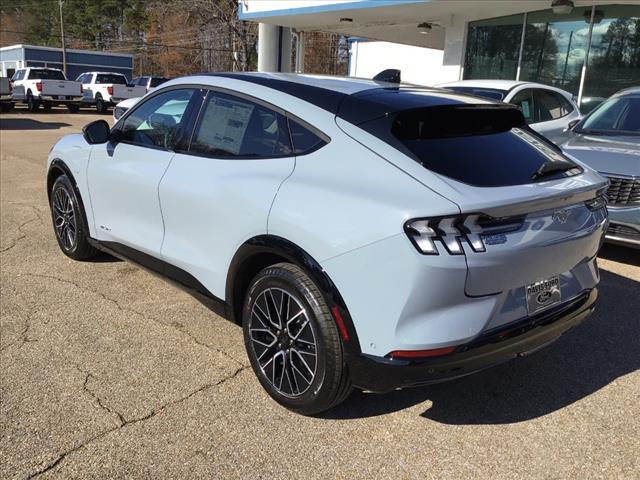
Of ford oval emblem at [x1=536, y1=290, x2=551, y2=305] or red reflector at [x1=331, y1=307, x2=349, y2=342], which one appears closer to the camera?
red reflector at [x1=331, y1=307, x2=349, y2=342]

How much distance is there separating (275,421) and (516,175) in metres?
1.73

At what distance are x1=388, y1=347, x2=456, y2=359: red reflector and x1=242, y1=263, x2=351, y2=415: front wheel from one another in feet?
1.00

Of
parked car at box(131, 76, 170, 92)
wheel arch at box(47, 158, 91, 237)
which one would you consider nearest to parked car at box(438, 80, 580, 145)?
wheel arch at box(47, 158, 91, 237)

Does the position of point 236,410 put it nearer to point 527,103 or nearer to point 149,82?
point 527,103

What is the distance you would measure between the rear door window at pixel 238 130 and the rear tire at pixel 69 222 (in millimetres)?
1773

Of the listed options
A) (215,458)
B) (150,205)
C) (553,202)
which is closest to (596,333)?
(553,202)

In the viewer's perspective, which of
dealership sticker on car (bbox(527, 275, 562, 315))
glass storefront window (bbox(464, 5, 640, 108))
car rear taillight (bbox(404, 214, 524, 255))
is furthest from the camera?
glass storefront window (bbox(464, 5, 640, 108))

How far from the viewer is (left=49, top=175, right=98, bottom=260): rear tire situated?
473 cm

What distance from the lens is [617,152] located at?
5570mm

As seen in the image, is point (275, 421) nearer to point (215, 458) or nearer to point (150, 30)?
point (215, 458)

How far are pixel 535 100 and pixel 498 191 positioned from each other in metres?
6.14

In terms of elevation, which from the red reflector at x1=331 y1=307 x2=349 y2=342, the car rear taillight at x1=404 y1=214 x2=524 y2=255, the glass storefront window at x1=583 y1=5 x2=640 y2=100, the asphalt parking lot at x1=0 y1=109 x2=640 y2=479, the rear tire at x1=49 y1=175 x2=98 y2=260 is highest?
the glass storefront window at x1=583 y1=5 x2=640 y2=100

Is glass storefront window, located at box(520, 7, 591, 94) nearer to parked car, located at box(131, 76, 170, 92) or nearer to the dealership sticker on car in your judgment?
the dealership sticker on car

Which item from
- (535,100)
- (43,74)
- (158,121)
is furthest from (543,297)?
(43,74)
